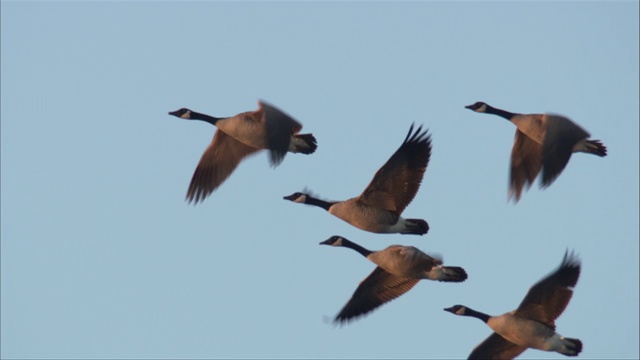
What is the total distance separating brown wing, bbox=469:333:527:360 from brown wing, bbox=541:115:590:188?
2510mm

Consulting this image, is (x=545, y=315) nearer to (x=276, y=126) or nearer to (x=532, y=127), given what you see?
(x=532, y=127)

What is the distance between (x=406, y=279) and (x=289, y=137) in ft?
10.1

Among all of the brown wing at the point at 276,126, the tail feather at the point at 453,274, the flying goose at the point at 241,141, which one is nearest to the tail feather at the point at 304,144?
the flying goose at the point at 241,141

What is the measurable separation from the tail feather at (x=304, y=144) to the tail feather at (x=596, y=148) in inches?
173

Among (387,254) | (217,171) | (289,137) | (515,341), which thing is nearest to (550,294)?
(515,341)

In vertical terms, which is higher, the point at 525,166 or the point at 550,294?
the point at 525,166

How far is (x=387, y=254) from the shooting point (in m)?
19.3

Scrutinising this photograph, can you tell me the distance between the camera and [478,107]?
22469mm

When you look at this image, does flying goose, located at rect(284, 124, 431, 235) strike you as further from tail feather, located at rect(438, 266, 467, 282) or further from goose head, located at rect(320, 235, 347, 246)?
goose head, located at rect(320, 235, 347, 246)

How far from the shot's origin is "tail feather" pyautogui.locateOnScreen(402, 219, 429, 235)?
19406mm

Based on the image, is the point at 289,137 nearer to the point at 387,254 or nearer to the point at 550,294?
the point at 387,254

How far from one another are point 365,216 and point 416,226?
81 cm

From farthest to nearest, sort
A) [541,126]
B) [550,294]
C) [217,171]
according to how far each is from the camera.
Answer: [217,171]
[541,126]
[550,294]

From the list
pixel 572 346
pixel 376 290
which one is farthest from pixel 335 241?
pixel 572 346
